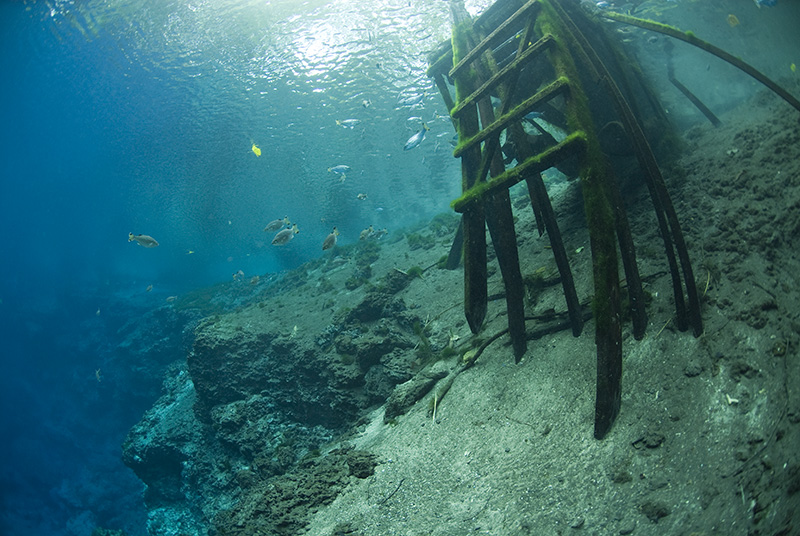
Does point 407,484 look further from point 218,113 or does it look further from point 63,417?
point 63,417

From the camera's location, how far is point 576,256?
4.92 meters

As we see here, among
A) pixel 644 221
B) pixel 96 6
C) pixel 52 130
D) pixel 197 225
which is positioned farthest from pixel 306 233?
pixel 644 221

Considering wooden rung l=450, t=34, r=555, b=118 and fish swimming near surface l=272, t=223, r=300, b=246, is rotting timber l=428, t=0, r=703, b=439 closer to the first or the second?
wooden rung l=450, t=34, r=555, b=118

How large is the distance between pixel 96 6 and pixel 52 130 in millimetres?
20012

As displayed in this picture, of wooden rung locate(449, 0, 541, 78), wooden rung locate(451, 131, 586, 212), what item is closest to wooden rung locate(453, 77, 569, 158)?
wooden rung locate(451, 131, 586, 212)

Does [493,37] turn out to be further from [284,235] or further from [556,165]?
[284,235]

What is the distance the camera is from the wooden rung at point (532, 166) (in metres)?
2.77

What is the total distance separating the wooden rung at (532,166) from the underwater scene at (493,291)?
0.08ft

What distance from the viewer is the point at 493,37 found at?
161 inches

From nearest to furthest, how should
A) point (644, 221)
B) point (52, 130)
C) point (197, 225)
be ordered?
point (644, 221) < point (52, 130) < point (197, 225)

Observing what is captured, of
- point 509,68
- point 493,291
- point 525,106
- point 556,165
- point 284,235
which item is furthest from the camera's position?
→ point 284,235

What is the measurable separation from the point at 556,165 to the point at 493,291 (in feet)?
9.18

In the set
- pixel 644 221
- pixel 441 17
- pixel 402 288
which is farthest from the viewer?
pixel 441 17

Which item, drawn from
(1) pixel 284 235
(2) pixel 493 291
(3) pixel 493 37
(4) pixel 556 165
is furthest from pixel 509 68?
(1) pixel 284 235
